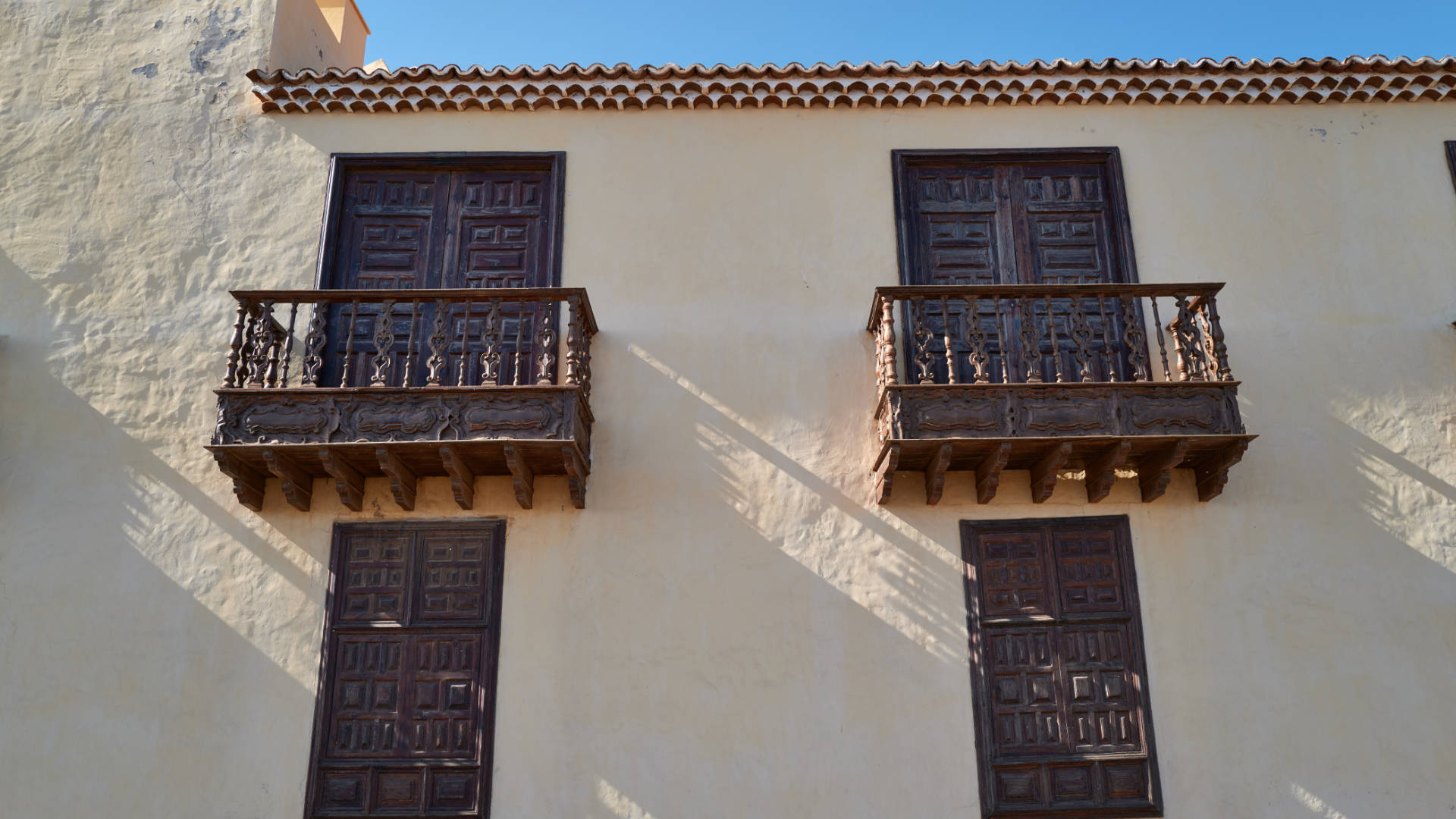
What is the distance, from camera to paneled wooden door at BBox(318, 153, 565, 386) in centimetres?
707

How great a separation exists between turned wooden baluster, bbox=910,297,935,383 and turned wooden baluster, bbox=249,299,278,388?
389 centimetres

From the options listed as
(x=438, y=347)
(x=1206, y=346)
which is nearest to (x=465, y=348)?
(x=438, y=347)

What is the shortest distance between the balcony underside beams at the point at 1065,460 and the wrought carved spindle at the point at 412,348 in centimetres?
286

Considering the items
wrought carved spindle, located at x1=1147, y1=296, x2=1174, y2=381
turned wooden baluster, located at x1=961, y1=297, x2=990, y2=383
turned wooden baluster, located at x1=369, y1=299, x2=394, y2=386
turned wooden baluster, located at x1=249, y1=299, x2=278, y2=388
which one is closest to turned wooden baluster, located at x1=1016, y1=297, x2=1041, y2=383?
turned wooden baluster, located at x1=961, y1=297, x2=990, y2=383

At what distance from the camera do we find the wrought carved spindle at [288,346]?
21.1 ft

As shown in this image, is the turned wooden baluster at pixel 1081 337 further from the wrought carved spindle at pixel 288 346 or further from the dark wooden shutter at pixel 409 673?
the wrought carved spindle at pixel 288 346

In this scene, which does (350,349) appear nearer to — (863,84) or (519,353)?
(519,353)

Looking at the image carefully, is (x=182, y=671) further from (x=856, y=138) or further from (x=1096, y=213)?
(x=1096, y=213)

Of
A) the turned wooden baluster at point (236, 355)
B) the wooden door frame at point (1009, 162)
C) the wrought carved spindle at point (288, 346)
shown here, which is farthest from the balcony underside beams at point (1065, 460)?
the turned wooden baluster at point (236, 355)

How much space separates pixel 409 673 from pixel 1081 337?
4475mm

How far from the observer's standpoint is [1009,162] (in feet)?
24.6

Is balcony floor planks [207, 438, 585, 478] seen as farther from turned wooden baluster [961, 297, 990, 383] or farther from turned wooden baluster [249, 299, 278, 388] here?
turned wooden baluster [961, 297, 990, 383]

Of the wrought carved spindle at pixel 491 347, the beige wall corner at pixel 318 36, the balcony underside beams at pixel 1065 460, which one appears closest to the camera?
the balcony underside beams at pixel 1065 460

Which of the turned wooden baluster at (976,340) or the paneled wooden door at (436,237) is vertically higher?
the paneled wooden door at (436,237)
